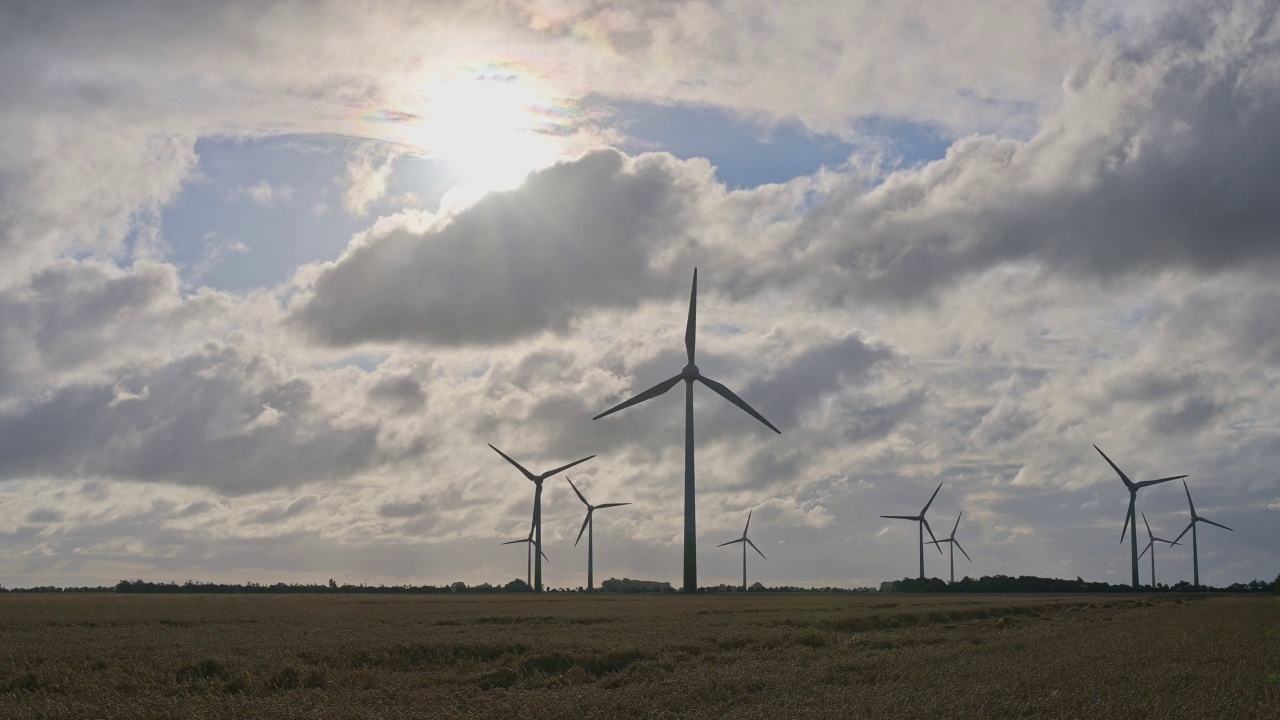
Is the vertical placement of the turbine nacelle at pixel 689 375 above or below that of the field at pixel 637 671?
above

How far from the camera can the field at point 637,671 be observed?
2730cm

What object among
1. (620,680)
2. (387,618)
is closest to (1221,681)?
(620,680)

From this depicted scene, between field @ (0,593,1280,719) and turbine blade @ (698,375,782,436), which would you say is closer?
field @ (0,593,1280,719)

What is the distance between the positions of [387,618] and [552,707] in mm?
40869

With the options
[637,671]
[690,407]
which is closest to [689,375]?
[690,407]

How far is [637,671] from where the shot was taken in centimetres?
3541

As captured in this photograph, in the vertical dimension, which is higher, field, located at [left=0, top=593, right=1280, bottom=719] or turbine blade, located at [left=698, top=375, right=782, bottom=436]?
turbine blade, located at [left=698, top=375, right=782, bottom=436]

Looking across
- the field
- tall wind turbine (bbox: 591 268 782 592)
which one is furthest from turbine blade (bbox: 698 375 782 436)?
the field

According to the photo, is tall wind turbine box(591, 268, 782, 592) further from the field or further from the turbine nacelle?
the field

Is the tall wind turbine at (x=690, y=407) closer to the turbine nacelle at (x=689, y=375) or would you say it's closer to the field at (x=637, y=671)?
the turbine nacelle at (x=689, y=375)

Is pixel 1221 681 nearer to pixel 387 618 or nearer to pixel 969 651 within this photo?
pixel 969 651

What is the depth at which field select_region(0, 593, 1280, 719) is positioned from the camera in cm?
2730

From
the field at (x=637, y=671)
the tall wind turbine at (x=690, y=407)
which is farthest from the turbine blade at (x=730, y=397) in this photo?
the field at (x=637, y=671)

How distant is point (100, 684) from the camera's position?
31844 millimetres
